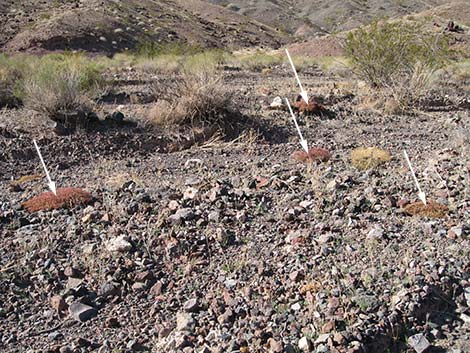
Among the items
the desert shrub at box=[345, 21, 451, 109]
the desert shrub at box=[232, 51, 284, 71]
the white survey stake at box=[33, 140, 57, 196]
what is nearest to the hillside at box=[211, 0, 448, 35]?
the desert shrub at box=[232, 51, 284, 71]

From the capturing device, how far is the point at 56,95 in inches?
383

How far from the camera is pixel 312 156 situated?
26.0ft

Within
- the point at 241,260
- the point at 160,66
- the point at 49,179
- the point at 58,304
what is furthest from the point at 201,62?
the point at 58,304

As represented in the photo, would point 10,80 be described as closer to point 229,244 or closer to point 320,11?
point 229,244

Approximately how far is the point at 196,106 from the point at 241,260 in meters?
5.54

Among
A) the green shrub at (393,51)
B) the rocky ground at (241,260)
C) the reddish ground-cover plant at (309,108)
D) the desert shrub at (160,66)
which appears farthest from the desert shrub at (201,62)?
the rocky ground at (241,260)

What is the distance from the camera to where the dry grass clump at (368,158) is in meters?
7.32

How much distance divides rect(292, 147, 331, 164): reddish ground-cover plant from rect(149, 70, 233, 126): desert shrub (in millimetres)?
2247

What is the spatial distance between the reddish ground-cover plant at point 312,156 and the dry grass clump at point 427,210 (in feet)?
7.66

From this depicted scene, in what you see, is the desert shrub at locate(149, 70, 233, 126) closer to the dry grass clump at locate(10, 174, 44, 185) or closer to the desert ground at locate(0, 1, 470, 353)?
the desert ground at locate(0, 1, 470, 353)

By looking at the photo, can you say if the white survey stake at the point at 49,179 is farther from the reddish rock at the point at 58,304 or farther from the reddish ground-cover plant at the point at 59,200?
the reddish rock at the point at 58,304

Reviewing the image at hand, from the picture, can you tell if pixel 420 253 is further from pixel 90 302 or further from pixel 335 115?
pixel 335 115

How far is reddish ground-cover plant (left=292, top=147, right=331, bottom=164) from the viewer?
783 centimetres

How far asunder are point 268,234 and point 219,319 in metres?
1.43
